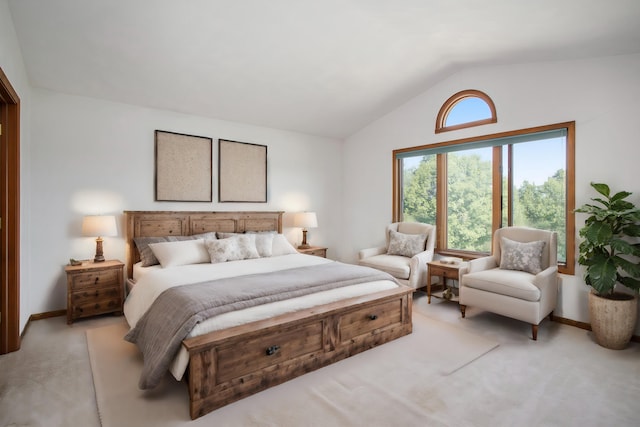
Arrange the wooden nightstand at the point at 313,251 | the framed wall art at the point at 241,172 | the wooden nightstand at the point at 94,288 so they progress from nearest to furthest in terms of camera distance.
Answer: the wooden nightstand at the point at 94,288 < the framed wall art at the point at 241,172 < the wooden nightstand at the point at 313,251

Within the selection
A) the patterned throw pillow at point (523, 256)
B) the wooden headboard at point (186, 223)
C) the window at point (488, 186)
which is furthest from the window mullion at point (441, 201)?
the wooden headboard at point (186, 223)

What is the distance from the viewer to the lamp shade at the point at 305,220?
17.0 ft

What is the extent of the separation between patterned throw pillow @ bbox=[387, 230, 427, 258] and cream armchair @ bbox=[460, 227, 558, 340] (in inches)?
35.2

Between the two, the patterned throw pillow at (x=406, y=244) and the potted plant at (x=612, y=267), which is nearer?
the potted plant at (x=612, y=267)

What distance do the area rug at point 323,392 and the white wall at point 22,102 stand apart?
105cm

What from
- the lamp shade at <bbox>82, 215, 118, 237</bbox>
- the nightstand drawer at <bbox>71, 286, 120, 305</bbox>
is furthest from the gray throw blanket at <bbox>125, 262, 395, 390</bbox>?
the lamp shade at <bbox>82, 215, 118, 237</bbox>

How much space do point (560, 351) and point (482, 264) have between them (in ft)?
3.73

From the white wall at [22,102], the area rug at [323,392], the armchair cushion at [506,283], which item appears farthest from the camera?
the armchair cushion at [506,283]

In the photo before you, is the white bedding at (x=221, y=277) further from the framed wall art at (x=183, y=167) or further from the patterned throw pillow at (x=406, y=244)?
the patterned throw pillow at (x=406, y=244)

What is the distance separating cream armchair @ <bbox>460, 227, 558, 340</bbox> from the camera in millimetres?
3084

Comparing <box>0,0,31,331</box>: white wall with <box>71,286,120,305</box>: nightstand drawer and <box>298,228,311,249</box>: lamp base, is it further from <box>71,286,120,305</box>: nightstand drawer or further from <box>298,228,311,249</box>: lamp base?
<box>298,228,311,249</box>: lamp base

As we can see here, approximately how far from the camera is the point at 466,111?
4457 millimetres

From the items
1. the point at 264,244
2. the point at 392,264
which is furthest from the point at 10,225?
the point at 392,264

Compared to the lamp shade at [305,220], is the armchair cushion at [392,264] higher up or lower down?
lower down
